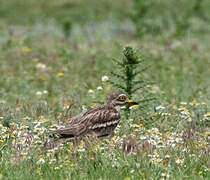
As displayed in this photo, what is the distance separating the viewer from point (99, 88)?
10.0 m

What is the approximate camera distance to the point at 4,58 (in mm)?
15789

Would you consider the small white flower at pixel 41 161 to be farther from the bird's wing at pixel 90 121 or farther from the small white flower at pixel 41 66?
the small white flower at pixel 41 66

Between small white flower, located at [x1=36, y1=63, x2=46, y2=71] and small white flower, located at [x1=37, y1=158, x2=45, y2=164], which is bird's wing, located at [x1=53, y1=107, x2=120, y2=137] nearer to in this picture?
small white flower, located at [x1=37, y1=158, x2=45, y2=164]

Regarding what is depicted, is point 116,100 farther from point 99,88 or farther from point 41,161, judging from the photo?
point 41,161

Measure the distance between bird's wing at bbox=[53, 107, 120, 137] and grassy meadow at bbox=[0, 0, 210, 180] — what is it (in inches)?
7.5

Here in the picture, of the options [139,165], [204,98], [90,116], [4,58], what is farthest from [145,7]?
[139,165]

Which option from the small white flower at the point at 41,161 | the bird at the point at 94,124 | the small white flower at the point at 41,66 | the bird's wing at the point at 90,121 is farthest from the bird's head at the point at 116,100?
the small white flower at the point at 41,66

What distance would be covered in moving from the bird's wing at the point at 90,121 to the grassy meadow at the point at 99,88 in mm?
192

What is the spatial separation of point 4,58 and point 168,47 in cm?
585

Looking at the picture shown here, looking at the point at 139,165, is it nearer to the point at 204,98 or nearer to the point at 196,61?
the point at 204,98

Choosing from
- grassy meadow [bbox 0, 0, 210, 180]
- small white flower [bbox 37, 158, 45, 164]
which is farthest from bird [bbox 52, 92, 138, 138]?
small white flower [bbox 37, 158, 45, 164]

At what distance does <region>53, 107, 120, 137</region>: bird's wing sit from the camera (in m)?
7.63

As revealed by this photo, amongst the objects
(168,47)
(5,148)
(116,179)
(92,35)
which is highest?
(92,35)

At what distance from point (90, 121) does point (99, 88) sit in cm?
215
